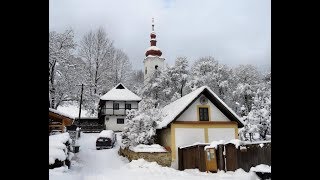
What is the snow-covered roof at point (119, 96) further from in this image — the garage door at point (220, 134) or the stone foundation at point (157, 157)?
the stone foundation at point (157, 157)

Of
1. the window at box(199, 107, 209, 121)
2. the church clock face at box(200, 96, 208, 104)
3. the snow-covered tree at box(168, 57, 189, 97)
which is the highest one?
the snow-covered tree at box(168, 57, 189, 97)

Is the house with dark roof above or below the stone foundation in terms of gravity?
above

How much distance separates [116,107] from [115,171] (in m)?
26.9

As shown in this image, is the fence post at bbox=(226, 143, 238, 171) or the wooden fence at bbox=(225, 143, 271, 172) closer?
the wooden fence at bbox=(225, 143, 271, 172)

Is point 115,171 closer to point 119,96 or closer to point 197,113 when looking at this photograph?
point 197,113

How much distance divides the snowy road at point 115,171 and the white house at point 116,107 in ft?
49.5

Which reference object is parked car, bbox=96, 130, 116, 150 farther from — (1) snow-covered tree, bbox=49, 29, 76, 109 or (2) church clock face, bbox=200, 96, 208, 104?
(2) church clock face, bbox=200, 96, 208, 104

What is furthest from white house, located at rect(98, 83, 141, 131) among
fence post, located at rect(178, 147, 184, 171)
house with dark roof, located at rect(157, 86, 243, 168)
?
fence post, located at rect(178, 147, 184, 171)

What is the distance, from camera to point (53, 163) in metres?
17.1

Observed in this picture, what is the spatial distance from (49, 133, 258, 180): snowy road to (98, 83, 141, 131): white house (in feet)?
49.5

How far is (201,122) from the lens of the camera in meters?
27.2

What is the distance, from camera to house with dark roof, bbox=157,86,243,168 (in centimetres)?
2634
